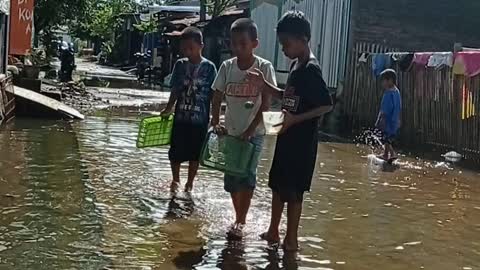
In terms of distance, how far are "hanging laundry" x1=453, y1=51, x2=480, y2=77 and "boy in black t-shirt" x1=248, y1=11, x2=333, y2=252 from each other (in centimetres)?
687

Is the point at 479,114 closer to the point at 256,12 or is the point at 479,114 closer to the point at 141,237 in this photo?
the point at 141,237

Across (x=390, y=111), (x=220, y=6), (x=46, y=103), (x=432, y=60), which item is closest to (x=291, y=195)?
(x=390, y=111)

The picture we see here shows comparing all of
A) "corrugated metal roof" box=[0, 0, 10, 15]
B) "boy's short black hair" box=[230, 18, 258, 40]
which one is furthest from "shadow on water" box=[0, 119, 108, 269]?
"corrugated metal roof" box=[0, 0, 10, 15]

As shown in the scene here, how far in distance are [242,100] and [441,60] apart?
748cm

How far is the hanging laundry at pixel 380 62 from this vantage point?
14.8 m

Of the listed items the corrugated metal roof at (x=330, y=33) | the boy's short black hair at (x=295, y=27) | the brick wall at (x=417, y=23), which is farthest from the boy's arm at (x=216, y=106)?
the brick wall at (x=417, y=23)

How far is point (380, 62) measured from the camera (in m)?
15.0

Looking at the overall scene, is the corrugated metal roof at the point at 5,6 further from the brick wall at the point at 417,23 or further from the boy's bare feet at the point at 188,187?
the boy's bare feet at the point at 188,187

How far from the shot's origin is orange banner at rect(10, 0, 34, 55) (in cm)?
1583

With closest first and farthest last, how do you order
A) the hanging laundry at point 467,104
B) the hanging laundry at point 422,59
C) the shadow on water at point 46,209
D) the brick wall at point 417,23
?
1. the shadow on water at point 46,209
2. the hanging laundry at point 467,104
3. the hanging laundry at point 422,59
4. the brick wall at point 417,23

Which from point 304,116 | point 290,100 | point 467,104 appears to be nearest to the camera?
point 304,116

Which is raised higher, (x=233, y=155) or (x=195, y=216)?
(x=233, y=155)

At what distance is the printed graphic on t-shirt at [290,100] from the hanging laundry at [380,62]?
9432 mm

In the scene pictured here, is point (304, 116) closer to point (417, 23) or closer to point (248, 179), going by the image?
point (248, 179)
